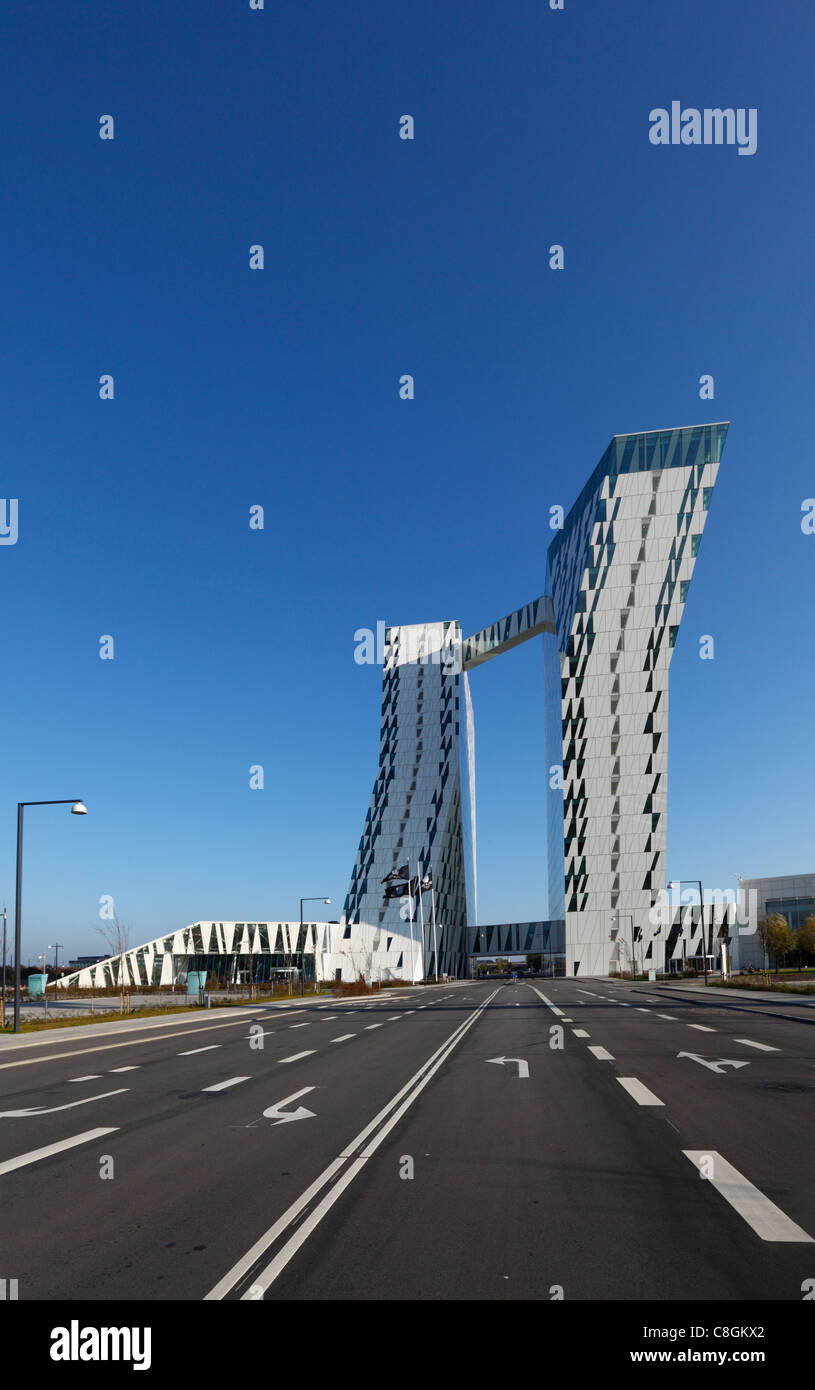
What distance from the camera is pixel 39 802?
104 feet

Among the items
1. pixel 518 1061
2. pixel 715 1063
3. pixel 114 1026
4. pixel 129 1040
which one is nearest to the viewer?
pixel 715 1063

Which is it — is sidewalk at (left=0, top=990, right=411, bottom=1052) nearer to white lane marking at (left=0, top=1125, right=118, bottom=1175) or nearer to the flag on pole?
white lane marking at (left=0, top=1125, right=118, bottom=1175)

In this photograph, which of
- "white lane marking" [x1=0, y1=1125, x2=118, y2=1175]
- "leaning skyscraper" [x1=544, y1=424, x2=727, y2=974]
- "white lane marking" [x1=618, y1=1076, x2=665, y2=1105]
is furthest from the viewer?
"leaning skyscraper" [x1=544, y1=424, x2=727, y2=974]

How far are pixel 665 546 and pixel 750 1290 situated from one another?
110m

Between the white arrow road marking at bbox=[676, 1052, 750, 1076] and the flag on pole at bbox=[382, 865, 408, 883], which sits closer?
the white arrow road marking at bbox=[676, 1052, 750, 1076]

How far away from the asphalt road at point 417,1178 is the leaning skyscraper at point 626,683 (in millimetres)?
93101

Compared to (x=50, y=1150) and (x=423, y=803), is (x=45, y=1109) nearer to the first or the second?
(x=50, y=1150)

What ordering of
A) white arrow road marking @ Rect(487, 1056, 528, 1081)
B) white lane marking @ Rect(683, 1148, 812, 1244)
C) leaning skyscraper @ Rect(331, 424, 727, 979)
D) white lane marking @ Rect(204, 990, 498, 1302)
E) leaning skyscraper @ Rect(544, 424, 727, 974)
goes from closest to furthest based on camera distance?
white lane marking @ Rect(204, 990, 498, 1302)
white lane marking @ Rect(683, 1148, 812, 1244)
white arrow road marking @ Rect(487, 1056, 528, 1081)
leaning skyscraper @ Rect(331, 424, 727, 979)
leaning skyscraper @ Rect(544, 424, 727, 974)

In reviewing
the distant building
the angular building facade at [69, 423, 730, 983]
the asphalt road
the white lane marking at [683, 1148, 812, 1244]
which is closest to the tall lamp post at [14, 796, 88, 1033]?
the asphalt road

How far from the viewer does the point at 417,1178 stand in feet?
26.4

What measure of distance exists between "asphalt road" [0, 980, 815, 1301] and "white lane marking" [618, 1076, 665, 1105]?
5 cm

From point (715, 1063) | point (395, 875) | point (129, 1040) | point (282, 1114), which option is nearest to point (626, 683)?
point (395, 875)

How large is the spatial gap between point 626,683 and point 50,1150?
346 ft

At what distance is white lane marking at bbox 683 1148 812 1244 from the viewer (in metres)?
6.27
